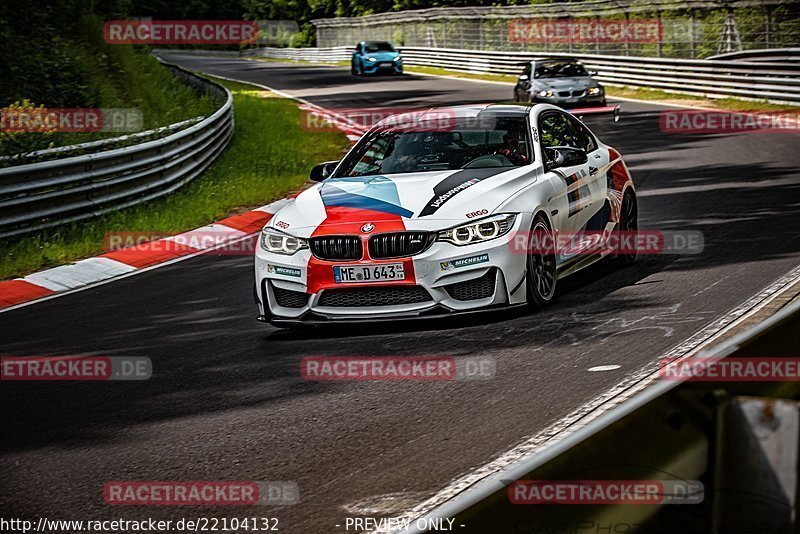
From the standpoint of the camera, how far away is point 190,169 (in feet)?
60.3

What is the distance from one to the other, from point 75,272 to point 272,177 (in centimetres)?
745

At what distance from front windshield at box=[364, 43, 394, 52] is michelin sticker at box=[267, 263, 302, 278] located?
40.4 m

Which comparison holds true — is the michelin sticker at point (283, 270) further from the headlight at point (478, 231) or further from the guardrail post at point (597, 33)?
the guardrail post at point (597, 33)

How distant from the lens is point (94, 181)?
48.8 ft

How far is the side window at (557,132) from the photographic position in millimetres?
9391

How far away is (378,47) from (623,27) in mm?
12762

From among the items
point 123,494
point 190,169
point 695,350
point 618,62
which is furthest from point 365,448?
point 618,62

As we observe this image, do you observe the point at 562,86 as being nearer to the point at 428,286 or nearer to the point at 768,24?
the point at 768,24

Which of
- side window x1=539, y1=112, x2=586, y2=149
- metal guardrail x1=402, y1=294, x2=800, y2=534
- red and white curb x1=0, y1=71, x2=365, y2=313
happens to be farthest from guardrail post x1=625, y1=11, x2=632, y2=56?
metal guardrail x1=402, y1=294, x2=800, y2=534

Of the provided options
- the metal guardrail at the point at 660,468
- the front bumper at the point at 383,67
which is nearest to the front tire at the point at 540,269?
the metal guardrail at the point at 660,468

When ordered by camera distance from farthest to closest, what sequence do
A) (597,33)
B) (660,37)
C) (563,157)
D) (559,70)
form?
(597,33), (660,37), (559,70), (563,157)

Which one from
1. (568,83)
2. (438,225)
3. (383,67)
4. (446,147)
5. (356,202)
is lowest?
(383,67)

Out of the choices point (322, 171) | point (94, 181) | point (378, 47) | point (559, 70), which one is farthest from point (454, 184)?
point (378, 47)

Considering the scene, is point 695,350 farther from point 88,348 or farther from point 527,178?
point 88,348
